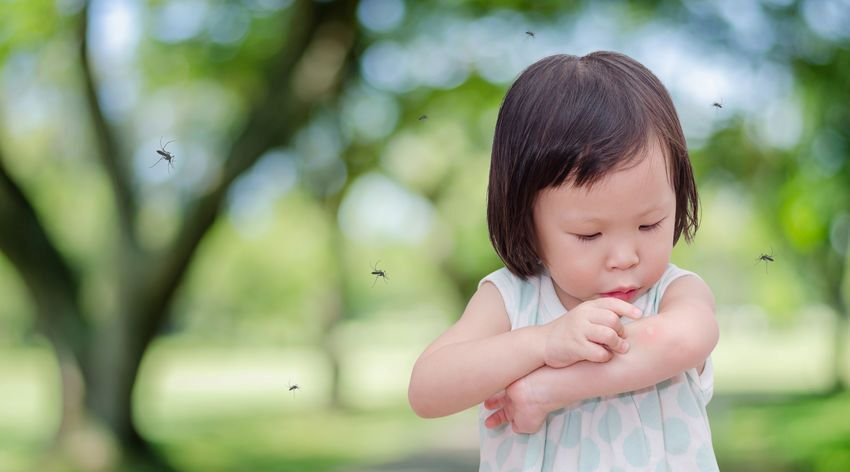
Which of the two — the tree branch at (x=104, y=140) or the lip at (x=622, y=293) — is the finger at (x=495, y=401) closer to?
the lip at (x=622, y=293)

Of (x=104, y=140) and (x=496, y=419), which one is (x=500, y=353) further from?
(x=104, y=140)

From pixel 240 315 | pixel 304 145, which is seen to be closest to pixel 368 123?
pixel 304 145

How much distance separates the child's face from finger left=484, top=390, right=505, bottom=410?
0.76 ft

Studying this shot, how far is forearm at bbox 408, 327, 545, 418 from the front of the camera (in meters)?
1.63

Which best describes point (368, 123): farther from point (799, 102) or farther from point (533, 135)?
point (533, 135)

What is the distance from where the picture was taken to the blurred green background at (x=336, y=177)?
1017 cm

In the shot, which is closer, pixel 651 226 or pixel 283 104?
pixel 651 226

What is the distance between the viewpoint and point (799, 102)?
10.8 metres

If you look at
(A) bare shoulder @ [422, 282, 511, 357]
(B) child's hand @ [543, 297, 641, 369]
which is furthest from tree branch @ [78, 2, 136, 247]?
(B) child's hand @ [543, 297, 641, 369]

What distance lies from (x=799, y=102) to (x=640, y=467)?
10.0 meters

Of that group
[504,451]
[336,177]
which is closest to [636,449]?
[504,451]

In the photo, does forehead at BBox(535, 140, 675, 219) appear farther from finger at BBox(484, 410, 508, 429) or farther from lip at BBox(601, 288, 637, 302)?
finger at BBox(484, 410, 508, 429)

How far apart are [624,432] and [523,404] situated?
251mm

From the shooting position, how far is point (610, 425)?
1810 millimetres
